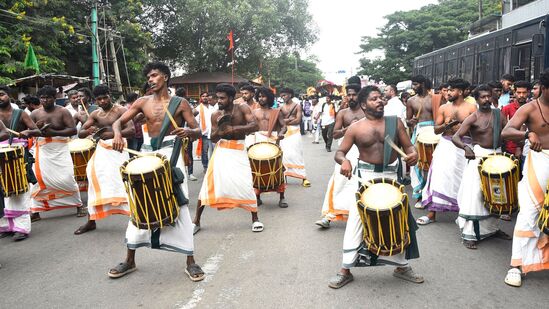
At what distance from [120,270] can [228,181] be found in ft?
6.62

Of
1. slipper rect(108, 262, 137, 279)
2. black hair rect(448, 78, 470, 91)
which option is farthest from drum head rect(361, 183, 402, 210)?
black hair rect(448, 78, 470, 91)

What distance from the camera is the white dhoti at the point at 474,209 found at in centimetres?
552

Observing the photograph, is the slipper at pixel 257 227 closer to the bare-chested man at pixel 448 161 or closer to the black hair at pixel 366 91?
→ the bare-chested man at pixel 448 161

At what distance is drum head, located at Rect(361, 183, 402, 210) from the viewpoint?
410 cm

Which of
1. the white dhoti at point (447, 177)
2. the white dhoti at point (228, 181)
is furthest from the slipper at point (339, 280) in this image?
the white dhoti at point (447, 177)

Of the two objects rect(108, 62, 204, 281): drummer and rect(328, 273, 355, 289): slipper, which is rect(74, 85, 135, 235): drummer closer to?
rect(108, 62, 204, 281): drummer

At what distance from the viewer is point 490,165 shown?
5227mm

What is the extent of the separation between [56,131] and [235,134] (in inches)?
108

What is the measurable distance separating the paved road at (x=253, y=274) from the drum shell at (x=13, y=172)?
0.69 meters

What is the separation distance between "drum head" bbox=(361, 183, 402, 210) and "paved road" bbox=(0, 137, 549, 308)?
77cm

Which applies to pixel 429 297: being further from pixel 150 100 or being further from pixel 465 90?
pixel 465 90

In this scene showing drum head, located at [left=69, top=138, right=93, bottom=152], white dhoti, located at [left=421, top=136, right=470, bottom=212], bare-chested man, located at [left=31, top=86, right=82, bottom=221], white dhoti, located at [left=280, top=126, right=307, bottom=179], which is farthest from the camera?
white dhoti, located at [left=280, top=126, right=307, bottom=179]

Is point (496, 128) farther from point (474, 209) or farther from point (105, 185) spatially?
point (105, 185)

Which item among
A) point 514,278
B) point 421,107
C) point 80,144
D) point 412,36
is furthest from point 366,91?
point 412,36
